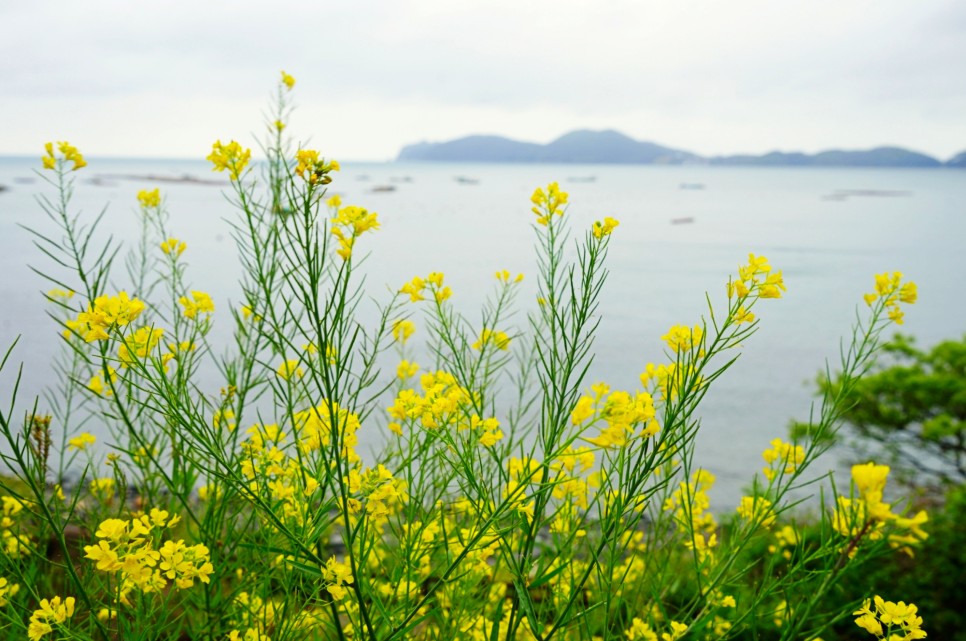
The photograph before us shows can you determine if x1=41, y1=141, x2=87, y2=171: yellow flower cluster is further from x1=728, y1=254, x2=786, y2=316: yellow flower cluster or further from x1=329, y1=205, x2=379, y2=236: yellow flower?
x1=728, y1=254, x2=786, y2=316: yellow flower cluster

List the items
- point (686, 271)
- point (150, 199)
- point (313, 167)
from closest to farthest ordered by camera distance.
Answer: point (313, 167)
point (150, 199)
point (686, 271)

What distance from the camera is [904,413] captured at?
506cm

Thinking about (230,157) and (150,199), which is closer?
(230,157)

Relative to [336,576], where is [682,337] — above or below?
above

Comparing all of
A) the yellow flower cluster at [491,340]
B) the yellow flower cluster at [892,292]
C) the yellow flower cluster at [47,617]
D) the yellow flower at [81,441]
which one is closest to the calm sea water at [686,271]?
the yellow flower cluster at [491,340]

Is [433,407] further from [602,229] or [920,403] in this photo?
[920,403]

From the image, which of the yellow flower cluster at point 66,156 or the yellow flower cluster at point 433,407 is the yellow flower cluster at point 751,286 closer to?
the yellow flower cluster at point 433,407

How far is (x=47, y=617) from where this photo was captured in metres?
1.13

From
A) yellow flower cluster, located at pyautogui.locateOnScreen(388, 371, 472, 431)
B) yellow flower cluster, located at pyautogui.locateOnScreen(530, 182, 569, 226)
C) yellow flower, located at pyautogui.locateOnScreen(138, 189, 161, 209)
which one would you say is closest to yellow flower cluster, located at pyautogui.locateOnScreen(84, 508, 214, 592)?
yellow flower cluster, located at pyautogui.locateOnScreen(388, 371, 472, 431)

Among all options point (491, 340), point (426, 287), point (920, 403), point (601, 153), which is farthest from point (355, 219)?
point (601, 153)

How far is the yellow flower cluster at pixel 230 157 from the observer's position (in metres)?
1.59

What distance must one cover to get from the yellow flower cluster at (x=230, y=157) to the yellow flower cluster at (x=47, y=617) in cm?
92

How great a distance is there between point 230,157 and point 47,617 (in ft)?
3.29


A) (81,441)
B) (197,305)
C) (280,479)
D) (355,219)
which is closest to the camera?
(355,219)
